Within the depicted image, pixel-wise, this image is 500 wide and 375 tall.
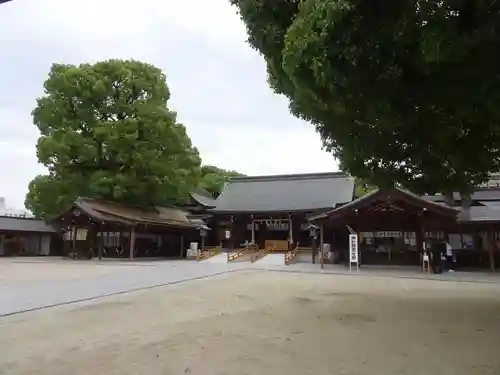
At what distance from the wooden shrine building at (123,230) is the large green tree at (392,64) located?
22.3 m

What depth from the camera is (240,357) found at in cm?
570

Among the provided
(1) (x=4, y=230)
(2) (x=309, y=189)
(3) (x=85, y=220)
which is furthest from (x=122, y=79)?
(2) (x=309, y=189)

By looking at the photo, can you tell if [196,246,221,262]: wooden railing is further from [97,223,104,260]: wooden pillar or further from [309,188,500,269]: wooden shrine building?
[309,188,500,269]: wooden shrine building

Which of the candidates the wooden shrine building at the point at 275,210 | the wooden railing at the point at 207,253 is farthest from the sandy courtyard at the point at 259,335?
the wooden shrine building at the point at 275,210

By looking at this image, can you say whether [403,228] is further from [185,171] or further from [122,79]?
[122,79]

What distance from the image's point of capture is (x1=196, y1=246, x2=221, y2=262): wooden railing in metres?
29.2

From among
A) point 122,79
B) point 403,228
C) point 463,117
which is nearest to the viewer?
point 463,117

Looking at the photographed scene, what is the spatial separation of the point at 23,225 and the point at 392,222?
27.4m

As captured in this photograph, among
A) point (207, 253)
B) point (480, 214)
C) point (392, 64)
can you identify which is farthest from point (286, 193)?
point (392, 64)

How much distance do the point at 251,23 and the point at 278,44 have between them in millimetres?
603

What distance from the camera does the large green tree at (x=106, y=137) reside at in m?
28.7

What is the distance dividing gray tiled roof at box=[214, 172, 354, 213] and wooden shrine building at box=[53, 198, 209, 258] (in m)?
3.98

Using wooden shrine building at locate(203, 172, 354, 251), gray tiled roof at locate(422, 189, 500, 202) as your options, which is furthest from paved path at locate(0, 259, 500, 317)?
wooden shrine building at locate(203, 172, 354, 251)

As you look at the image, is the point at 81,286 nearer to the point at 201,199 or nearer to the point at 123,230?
the point at 123,230
